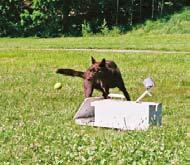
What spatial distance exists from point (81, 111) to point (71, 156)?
2902mm

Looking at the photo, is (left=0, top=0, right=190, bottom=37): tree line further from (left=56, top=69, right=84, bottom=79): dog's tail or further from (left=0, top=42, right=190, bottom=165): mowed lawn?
(left=56, top=69, right=84, bottom=79): dog's tail

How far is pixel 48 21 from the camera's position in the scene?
36.8 m

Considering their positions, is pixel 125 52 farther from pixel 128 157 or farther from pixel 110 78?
pixel 128 157

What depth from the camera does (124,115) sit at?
859 centimetres

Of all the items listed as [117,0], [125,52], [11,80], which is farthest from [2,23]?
[11,80]

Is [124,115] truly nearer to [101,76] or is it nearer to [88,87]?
[101,76]

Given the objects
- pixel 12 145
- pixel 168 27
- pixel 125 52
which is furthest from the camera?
pixel 168 27

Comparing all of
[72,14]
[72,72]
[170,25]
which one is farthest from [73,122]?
[72,14]

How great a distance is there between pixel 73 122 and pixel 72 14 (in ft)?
95.1

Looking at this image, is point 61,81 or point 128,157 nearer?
point 128,157

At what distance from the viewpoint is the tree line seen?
3653 centimetres

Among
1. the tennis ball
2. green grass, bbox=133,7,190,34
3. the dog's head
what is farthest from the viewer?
green grass, bbox=133,7,190,34

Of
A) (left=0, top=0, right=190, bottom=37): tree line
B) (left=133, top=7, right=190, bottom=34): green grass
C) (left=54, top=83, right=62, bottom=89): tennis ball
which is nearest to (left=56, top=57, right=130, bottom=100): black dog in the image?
(left=54, top=83, right=62, bottom=89): tennis ball

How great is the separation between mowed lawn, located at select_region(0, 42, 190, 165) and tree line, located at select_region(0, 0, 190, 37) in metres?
17.4
